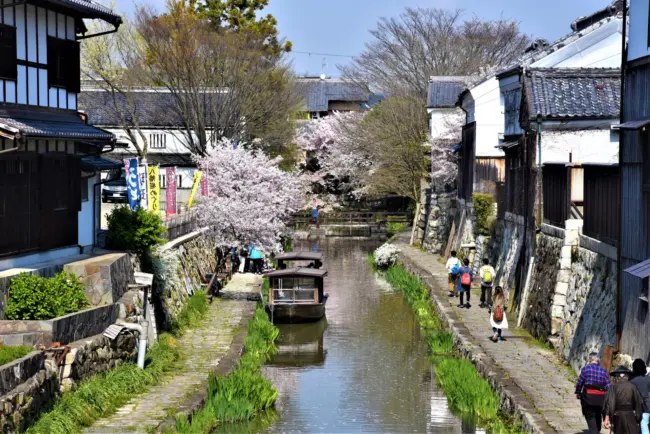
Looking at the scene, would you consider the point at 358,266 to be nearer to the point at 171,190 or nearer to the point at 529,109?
the point at 171,190

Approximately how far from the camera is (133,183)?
24.5 m

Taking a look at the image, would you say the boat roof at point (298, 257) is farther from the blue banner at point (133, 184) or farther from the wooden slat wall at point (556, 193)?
the wooden slat wall at point (556, 193)

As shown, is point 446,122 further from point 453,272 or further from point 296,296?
point 296,296

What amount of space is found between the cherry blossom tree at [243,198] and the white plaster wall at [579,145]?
10.6 meters

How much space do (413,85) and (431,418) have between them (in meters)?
38.8

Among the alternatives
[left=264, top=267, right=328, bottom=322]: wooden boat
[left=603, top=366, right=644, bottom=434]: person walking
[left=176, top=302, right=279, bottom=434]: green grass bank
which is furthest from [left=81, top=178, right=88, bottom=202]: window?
[left=603, top=366, right=644, bottom=434]: person walking

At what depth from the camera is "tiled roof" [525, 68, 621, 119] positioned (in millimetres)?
25156

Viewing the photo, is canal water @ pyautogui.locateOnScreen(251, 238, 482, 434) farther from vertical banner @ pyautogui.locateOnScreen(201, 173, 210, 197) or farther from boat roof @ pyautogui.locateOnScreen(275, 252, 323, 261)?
vertical banner @ pyautogui.locateOnScreen(201, 173, 210, 197)

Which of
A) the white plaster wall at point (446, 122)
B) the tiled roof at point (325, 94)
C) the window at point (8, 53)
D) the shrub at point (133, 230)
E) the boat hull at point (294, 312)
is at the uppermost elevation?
the tiled roof at point (325, 94)

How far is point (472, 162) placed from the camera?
3806 centimetres

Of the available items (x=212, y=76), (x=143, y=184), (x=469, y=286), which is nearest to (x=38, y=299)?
(x=143, y=184)

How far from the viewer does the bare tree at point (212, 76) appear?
141 ft

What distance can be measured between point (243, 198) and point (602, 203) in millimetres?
19697

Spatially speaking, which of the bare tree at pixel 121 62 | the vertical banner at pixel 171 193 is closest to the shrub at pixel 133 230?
the vertical banner at pixel 171 193
